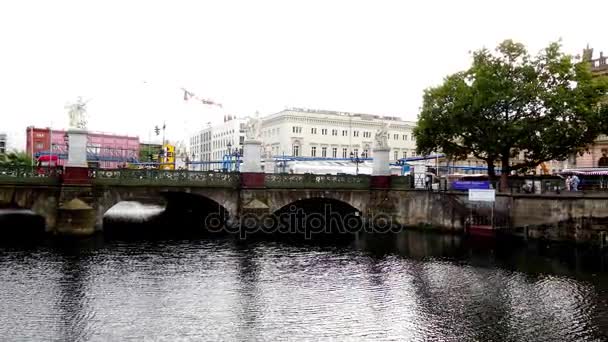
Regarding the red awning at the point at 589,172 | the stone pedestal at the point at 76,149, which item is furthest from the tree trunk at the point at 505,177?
the stone pedestal at the point at 76,149

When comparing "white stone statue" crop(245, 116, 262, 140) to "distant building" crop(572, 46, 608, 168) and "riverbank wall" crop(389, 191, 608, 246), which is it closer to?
"riverbank wall" crop(389, 191, 608, 246)

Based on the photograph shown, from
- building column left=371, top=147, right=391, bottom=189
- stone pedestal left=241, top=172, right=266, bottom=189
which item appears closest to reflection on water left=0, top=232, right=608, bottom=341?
stone pedestal left=241, top=172, right=266, bottom=189

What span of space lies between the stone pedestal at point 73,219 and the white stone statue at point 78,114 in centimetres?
561

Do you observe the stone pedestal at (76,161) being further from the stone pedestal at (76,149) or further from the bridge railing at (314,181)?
the bridge railing at (314,181)

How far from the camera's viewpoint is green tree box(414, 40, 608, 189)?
135ft

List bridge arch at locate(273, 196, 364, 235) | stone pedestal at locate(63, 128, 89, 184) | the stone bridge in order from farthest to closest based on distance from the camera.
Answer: bridge arch at locate(273, 196, 364, 235)
stone pedestal at locate(63, 128, 89, 184)
the stone bridge

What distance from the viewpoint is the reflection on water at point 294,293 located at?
17.1 metres

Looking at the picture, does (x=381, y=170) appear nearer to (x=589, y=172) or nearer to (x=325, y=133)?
(x=589, y=172)

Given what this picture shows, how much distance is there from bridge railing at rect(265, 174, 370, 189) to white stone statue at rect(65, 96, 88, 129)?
15.0 metres

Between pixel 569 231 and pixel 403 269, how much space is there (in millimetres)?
18068

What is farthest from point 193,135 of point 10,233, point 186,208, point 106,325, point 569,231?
point 106,325

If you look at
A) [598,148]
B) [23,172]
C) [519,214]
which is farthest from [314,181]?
[598,148]

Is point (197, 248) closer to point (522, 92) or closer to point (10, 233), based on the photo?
point (10, 233)

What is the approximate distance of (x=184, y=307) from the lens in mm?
19547
